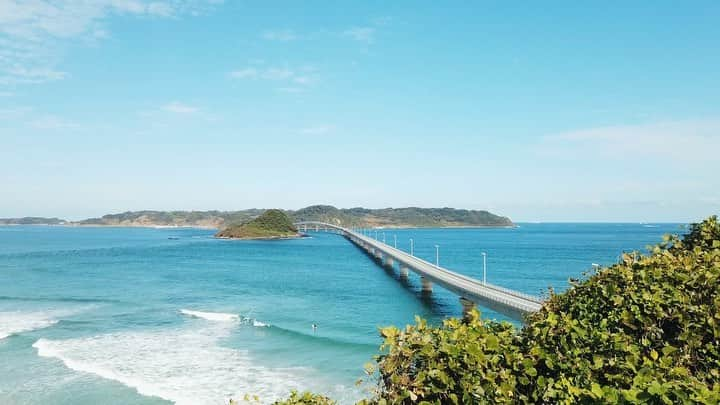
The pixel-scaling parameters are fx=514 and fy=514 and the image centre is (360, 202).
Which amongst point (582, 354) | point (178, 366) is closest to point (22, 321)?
point (178, 366)

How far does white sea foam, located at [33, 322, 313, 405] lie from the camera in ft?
99.7

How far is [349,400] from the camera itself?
95.0ft

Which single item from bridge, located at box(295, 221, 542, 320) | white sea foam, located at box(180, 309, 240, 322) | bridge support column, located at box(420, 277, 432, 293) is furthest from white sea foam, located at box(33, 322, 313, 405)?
bridge support column, located at box(420, 277, 432, 293)

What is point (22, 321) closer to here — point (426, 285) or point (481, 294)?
point (481, 294)

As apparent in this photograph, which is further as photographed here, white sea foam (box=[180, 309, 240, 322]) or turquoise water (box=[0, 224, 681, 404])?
white sea foam (box=[180, 309, 240, 322])

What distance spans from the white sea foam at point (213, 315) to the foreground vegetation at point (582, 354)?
4451 centimetres

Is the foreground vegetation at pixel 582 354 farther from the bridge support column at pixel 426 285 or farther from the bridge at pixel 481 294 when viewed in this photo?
the bridge support column at pixel 426 285

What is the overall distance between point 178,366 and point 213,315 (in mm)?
18797

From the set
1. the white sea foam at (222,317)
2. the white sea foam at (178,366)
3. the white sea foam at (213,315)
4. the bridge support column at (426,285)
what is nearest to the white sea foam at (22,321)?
the white sea foam at (178,366)

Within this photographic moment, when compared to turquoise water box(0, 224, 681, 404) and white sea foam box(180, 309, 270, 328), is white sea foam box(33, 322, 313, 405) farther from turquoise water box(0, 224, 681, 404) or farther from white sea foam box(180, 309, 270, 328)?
white sea foam box(180, 309, 270, 328)

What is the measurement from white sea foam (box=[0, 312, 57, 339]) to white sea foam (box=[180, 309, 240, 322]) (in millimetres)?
12458

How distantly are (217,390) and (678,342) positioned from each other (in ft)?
87.5

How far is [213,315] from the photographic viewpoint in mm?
53656

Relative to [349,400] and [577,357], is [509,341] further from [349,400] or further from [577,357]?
[349,400]
